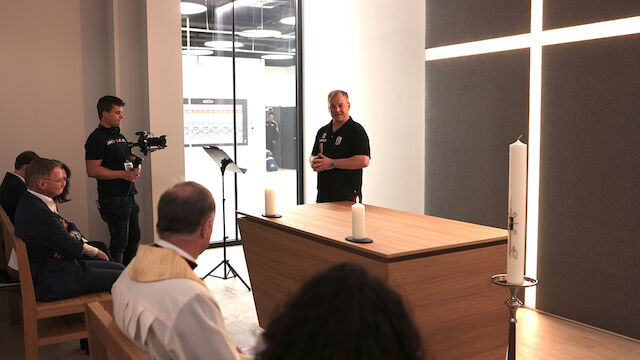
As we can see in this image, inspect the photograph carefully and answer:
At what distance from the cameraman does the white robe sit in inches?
117

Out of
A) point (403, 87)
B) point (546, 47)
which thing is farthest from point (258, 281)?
point (403, 87)

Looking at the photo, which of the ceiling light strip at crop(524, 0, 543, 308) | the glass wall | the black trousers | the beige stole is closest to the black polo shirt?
the ceiling light strip at crop(524, 0, 543, 308)

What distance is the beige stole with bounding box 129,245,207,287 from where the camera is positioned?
158cm

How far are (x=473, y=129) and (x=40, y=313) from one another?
11.0 ft

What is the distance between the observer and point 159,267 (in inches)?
63.0

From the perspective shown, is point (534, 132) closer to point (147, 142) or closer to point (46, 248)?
point (147, 142)

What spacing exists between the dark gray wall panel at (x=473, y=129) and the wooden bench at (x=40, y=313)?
2.91 m

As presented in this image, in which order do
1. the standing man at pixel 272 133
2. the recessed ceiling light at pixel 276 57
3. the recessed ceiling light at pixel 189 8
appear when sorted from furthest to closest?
the standing man at pixel 272 133, the recessed ceiling light at pixel 276 57, the recessed ceiling light at pixel 189 8

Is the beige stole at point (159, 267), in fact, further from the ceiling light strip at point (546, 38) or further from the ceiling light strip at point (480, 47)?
the ceiling light strip at point (480, 47)

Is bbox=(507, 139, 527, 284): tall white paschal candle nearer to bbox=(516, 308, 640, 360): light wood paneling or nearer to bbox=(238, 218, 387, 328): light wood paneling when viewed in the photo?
bbox=(238, 218, 387, 328): light wood paneling

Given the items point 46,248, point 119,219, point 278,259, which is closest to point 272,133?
point 119,219

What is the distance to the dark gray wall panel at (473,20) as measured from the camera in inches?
168

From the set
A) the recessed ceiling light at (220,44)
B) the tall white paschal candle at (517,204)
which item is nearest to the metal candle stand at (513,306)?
the tall white paschal candle at (517,204)

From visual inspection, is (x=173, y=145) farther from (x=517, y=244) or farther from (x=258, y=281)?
(x=517, y=244)
